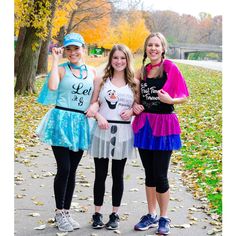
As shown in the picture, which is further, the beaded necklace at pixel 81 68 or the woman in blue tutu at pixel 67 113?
the beaded necklace at pixel 81 68

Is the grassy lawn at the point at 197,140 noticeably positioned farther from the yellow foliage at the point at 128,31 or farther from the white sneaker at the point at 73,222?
the yellow foliage at the point at 128,31

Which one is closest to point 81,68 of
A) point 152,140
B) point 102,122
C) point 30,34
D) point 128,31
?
point 102,122

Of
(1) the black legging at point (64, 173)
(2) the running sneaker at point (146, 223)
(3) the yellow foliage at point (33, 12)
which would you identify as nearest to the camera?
(1) the black legging at point (64, 173)

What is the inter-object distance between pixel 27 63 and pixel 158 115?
11.6 metres

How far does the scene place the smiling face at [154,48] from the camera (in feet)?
13.4

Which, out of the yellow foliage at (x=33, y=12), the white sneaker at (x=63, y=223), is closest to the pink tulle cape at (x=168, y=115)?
the white sneaker at (x=63, y=223)

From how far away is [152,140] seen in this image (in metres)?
4.10

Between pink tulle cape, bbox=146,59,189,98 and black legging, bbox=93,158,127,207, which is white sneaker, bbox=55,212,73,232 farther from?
pink tulle cape, bbox=146,59,189,98

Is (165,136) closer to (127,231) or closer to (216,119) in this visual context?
(127,231)

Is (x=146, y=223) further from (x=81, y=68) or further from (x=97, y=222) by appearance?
(x=81, y=68)

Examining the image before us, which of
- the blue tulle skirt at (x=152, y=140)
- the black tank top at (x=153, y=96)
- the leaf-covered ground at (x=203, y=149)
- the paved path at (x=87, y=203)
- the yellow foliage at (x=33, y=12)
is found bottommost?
the paved path at (x=87, y=203)

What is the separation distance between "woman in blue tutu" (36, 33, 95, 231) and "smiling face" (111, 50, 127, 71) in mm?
242

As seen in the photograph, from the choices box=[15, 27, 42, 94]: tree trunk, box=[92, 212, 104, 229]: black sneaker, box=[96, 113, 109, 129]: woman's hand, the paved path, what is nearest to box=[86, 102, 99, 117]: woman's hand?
box=[96, 113, 109, 129]: woman's hand
